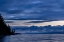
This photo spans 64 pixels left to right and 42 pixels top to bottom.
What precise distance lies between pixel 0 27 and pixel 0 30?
9.59 feet

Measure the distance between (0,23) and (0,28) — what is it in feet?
27.6

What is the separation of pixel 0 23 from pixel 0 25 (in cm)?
Result: 229

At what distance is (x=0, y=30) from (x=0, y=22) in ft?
31.9

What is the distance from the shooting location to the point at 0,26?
A: 154875mm

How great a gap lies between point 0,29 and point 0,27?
337 cm

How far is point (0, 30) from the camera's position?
151 meters

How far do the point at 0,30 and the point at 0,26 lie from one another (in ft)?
15.5

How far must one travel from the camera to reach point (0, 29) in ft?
492

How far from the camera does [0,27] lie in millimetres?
153125

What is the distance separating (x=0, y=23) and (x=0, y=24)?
188 cm

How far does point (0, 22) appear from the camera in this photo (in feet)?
522

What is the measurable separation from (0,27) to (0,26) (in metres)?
1.87

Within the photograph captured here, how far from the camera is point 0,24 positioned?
156500mm
